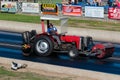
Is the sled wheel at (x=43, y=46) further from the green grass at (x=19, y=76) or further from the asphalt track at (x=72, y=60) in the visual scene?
the green grass at (x=19, y=76)

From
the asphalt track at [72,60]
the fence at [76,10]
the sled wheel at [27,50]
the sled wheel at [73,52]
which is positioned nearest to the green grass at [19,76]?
the asphalt track at [72,60]

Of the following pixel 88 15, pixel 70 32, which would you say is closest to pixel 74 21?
pixel 88 15

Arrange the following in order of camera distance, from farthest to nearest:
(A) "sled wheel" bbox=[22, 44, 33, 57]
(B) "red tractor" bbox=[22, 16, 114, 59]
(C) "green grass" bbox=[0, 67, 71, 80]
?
(A) "sled wheel" bbox=[22, 44, 33, 57] → (B) "red tractor" bbox=[22, 16, 114, 59] → (C) "green grass" bbox=[0, 67, 71, 80]

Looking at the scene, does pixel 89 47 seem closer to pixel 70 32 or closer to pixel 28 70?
pixel 28 70

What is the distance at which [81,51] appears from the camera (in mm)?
14922

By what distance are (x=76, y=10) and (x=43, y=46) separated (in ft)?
54.3

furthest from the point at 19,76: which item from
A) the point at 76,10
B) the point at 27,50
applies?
the point at 76,10

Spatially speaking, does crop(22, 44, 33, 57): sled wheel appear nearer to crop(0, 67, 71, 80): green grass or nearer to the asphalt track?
the asphalt track

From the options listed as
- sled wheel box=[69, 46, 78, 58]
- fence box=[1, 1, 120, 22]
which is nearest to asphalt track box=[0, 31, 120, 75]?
sled wheel box=[69, 46, 78, 58]

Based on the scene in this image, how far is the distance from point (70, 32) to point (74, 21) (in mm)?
6709

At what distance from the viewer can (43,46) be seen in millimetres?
15219

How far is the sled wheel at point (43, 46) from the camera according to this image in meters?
15.0

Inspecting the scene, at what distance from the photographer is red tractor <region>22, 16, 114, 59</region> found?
48.4 feet

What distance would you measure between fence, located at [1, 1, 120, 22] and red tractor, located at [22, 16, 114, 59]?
46.2ft
